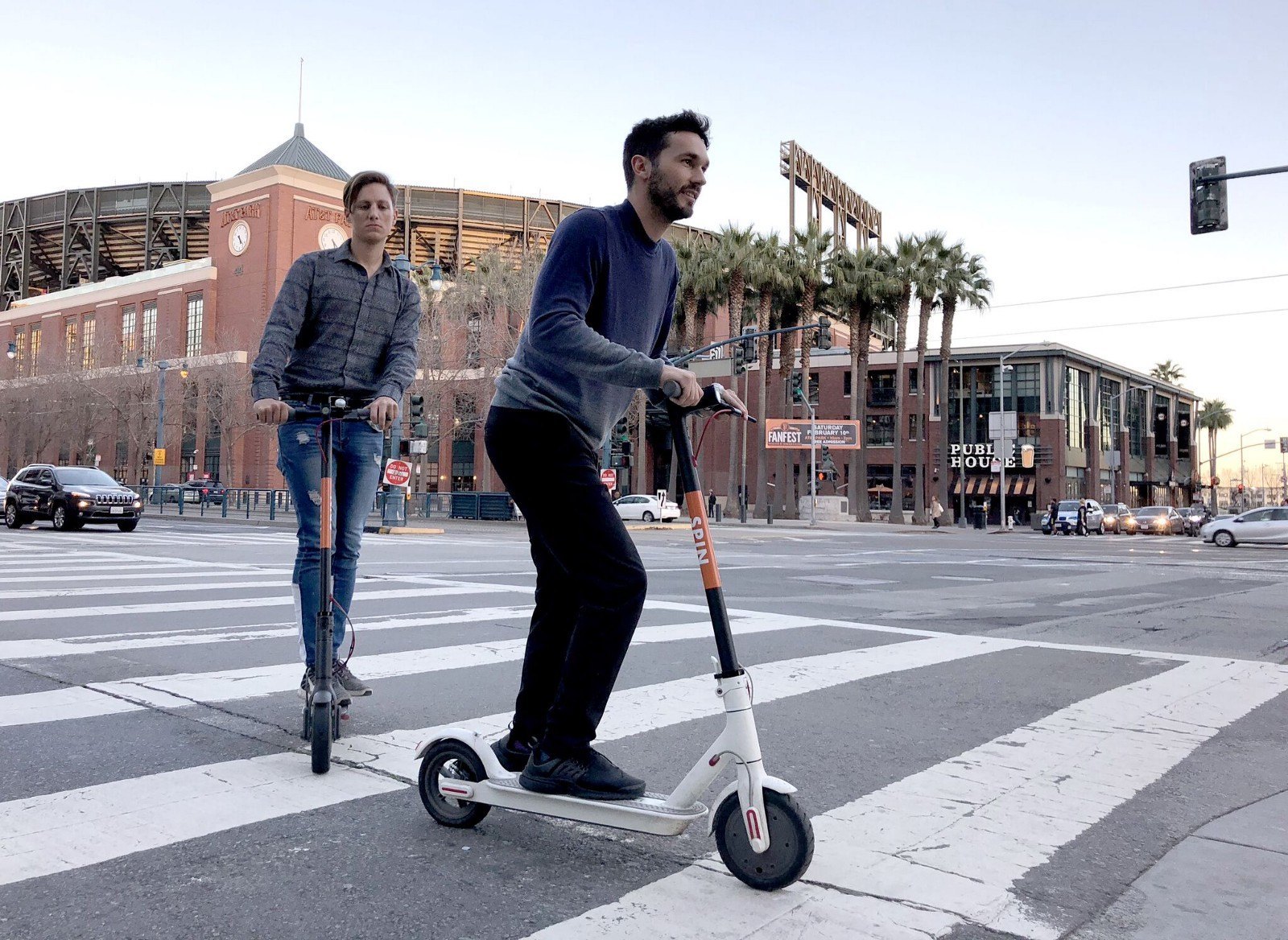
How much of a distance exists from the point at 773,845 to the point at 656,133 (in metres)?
1.88

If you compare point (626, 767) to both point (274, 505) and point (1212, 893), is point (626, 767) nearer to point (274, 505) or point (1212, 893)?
point (1212, 893)

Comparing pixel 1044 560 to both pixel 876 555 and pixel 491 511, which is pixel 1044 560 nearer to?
pixel 876 555

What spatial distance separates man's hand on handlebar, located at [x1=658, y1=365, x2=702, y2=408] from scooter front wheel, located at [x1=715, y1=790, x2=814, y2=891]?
0.96 metres

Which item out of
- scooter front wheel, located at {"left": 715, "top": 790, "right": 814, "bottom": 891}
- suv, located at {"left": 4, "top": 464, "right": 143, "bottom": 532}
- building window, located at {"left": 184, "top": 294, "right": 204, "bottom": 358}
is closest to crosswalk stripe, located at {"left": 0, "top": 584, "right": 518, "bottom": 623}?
scooter front wheel, located at {"left": 715, "top": 790, "right": 814, "bottom": 891}

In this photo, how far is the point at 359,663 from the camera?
5129 mm

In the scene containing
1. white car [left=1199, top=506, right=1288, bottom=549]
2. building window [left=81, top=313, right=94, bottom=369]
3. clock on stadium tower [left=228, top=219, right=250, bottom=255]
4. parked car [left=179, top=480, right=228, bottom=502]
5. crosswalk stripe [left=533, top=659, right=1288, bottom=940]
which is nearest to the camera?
crosswalk stripe [left=533, top=659, right=1288, bottom=940]

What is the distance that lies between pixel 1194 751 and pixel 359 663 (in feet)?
12.6

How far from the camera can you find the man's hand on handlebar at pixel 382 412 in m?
3.63

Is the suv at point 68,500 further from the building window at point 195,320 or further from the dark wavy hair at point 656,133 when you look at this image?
the building window at point 195,320

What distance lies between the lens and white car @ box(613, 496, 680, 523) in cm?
4206

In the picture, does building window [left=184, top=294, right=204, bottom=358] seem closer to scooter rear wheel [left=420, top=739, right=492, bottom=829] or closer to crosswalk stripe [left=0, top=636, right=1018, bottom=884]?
crosswalk stripe [left=0, top=636, right=1018, bottom=884]

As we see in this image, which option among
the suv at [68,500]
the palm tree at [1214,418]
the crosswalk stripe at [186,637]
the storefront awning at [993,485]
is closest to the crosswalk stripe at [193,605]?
the crosswalk stripe at [186,637]

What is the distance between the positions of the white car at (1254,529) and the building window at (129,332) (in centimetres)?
5249

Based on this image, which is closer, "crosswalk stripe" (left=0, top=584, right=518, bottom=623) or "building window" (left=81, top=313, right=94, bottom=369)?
"crosswalk stripe" (left=0, top=584, right=518, bottom=623)
